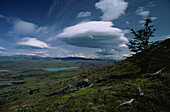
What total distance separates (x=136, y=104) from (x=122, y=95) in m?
2.64

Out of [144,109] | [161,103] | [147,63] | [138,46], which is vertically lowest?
[144,109]

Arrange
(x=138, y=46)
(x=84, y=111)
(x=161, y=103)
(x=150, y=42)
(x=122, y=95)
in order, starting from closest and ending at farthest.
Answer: (x=161, y=103)
(x=84, y=111)
(x=122, y=95)
(x=150, y=42)
(x=138, y=46)

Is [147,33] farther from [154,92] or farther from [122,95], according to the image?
[122,95]

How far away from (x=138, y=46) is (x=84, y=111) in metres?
18.4

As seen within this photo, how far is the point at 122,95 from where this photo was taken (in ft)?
34.6

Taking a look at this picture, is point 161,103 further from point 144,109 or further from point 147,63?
point 147,63

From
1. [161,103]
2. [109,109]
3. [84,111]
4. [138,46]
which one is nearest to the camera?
[161,103]

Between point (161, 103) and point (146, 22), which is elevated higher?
point (146, 22)

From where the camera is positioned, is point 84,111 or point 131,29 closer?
point 84,111

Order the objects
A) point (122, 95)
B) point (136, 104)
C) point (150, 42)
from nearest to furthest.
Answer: point (136, 104) → point (122, 95) → point (150, 42)

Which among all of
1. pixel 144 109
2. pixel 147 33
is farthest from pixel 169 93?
pixel 147 33

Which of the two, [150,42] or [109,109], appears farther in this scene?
[150,42]

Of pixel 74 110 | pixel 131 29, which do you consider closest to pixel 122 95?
pixel 74 110

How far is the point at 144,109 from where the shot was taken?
7.34 meters
